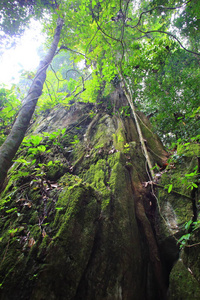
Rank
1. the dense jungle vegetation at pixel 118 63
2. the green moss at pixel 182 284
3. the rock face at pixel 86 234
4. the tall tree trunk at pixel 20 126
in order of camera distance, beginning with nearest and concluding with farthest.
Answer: the rock face at pixel 86 234 → the green moss at pixel 182 284 → the tall tree trunk at pixel 20 126 → the dense jungle vegetation at pixel 118 63

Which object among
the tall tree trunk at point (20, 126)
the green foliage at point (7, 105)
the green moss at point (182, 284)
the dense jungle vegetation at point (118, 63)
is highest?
the dense jungle vegetation at point (118, 63)

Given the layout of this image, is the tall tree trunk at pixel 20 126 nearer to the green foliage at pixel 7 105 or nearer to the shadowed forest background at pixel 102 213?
the shadowed forest background at pixel 102 213

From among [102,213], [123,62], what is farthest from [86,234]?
[123,62]

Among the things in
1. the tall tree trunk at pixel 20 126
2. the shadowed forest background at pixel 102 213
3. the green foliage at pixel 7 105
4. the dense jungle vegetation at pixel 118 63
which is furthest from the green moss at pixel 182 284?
the green foliage at pixel 7 105

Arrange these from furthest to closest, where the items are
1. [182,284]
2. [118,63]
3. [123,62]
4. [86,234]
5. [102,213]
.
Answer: [123,62], [118,63], [102,213], [86,234], [182,284]

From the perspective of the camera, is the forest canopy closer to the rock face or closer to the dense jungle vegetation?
the dense jungle vegetation

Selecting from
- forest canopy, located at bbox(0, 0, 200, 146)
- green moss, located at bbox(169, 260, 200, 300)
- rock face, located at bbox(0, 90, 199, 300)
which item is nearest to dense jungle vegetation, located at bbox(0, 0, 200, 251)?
forest canopy, located at bbox(0, 0, 200, 146)

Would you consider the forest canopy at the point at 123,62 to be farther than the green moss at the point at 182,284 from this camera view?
Yes

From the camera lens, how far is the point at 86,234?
208cm

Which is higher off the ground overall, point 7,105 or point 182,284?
point 7,105

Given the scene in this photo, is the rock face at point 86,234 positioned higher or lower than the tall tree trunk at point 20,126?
lower

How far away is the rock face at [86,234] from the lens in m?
1.67

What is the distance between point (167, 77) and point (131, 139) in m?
4.28

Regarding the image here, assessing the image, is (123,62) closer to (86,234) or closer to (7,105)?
(7,105)
